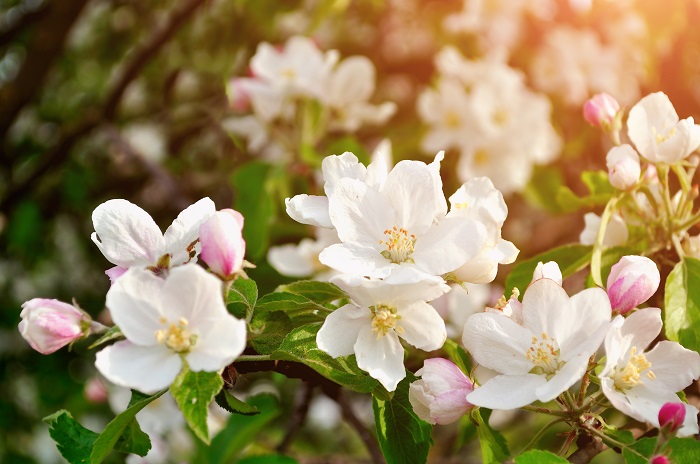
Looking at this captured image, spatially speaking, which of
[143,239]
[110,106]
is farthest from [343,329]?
[110,106]

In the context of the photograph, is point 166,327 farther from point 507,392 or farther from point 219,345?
point 507,392

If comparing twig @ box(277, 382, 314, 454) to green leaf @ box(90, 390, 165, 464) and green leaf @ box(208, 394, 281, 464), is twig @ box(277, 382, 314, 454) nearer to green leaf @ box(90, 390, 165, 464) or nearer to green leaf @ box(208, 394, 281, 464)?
green leaf @ box(208, 394, 281, 464)

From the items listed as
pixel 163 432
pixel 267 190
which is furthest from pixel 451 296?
pixel 163 432

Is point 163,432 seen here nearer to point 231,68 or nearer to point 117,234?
point 117,234

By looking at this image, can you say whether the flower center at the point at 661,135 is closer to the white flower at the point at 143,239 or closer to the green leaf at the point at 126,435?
the white flower at the point at 143,239

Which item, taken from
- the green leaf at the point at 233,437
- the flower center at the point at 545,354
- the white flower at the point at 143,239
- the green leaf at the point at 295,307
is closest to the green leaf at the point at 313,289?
the green leaf at the point at 295,307
